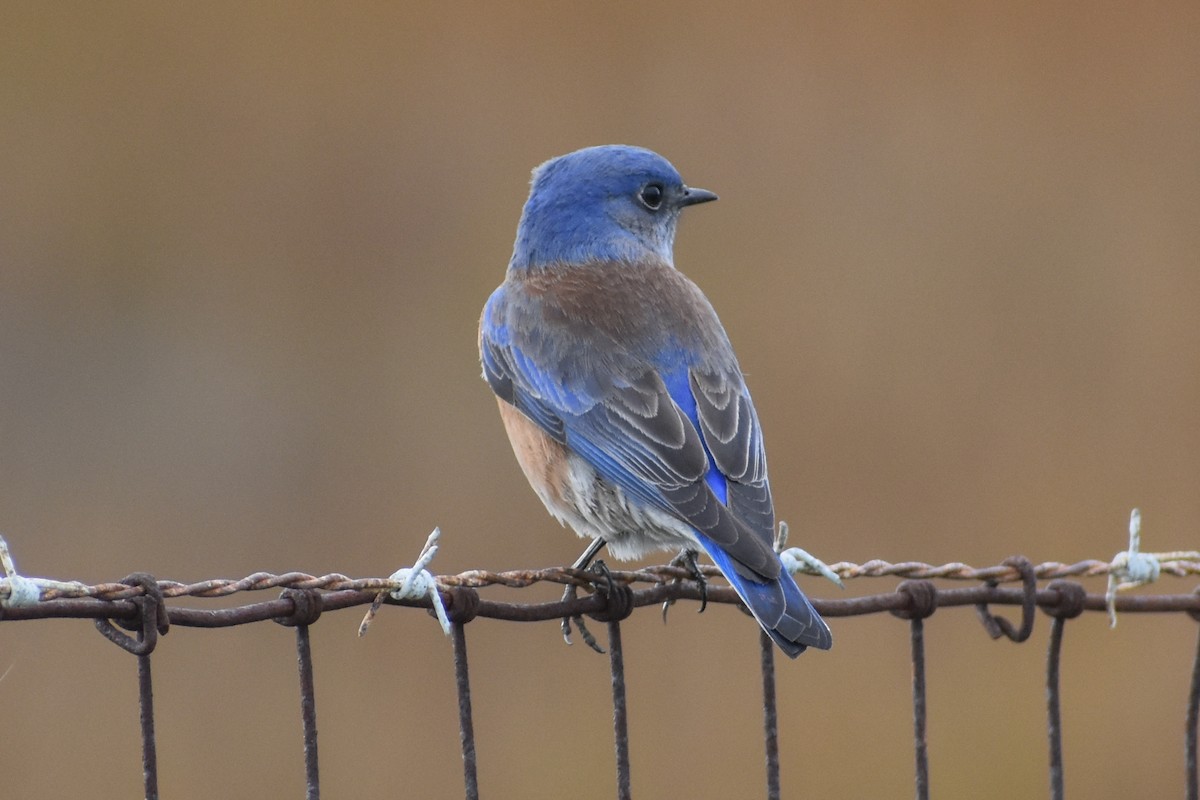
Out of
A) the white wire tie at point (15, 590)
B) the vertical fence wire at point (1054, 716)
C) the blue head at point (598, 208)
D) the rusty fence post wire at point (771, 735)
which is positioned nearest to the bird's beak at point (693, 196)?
the blue head at point (598, 208)

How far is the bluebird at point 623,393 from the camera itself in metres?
3.40

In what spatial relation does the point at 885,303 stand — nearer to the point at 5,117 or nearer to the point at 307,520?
the point at 307,520

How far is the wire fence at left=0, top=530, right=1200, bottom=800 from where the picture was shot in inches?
87.2

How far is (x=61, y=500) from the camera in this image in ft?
18.9

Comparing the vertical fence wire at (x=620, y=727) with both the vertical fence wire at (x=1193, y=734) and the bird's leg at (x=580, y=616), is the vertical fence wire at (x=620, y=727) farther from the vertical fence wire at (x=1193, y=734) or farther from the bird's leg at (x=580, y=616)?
the vertical fence wire at (x=1193, y=734)

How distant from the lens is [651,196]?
4.61 meters

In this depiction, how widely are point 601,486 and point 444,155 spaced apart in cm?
295

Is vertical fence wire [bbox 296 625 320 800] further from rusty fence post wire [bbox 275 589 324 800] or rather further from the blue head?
the blue head

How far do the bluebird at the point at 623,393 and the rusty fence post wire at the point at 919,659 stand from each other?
0.17 m

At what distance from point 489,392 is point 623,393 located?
2446 mm

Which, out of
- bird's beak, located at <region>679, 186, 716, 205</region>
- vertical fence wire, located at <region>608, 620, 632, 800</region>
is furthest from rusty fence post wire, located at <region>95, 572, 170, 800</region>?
bird's beak, located at <region>679, 186, 716, 205</region>

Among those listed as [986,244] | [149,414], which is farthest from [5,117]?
[986,244]

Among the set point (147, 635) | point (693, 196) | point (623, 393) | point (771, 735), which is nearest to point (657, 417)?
point (623, 393)

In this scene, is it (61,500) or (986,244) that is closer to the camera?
(61,500)
